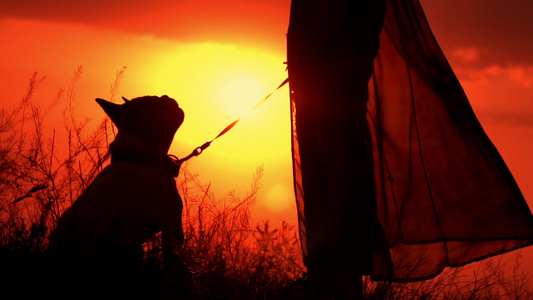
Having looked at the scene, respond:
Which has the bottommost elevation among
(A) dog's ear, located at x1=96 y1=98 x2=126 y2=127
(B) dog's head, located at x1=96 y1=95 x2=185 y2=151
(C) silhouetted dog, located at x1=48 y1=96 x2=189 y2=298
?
(C) silhouetted dog, located at x1=48 y1=96 x2=189 y2=298

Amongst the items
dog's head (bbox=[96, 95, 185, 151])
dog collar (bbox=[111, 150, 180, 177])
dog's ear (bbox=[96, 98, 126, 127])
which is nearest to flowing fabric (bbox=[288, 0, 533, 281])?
dog collar (bbox=[111, 150, 180, 177])

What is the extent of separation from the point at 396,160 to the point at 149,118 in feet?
5.72

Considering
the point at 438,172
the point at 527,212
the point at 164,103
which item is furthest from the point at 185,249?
Result: the point at 527,212

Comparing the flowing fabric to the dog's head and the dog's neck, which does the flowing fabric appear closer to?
the dog's neck

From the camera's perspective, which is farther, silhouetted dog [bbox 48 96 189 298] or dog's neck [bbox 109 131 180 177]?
dog's neck [bbox 109 131 180 177]

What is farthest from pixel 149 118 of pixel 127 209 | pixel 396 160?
pixel 396 160

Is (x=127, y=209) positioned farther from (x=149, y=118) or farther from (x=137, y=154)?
(x=149, y=118)

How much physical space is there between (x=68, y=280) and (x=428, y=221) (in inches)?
91.1

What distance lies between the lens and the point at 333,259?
354cm

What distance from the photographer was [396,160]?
4.09 metres

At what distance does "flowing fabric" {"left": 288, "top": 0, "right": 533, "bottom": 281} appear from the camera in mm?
3520

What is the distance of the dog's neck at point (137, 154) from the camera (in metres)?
3.99

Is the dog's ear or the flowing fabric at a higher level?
the dog's ear

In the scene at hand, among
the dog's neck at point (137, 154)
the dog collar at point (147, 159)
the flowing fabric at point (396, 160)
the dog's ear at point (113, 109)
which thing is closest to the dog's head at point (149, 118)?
the dog's ear at point (113, 109)
